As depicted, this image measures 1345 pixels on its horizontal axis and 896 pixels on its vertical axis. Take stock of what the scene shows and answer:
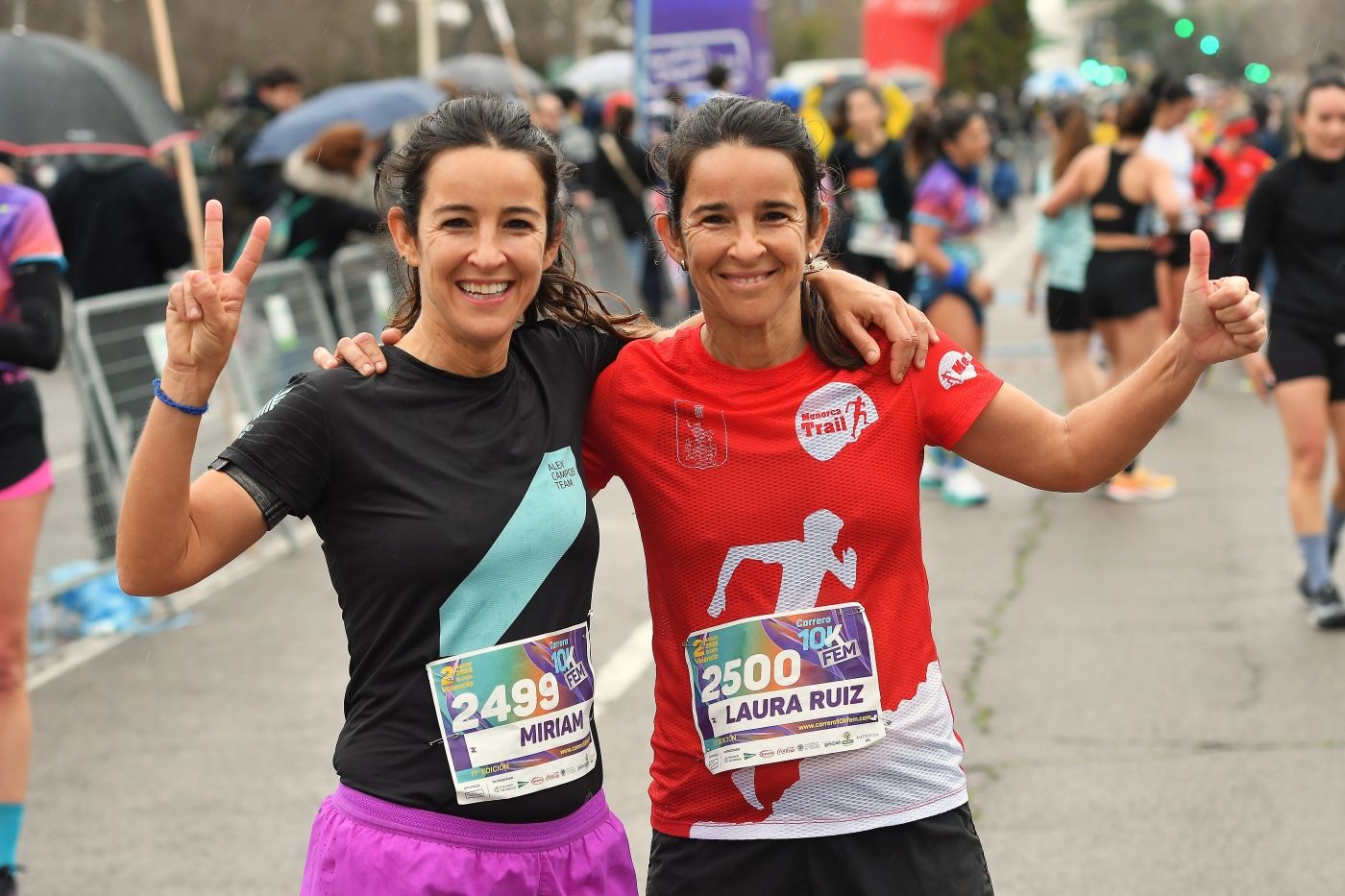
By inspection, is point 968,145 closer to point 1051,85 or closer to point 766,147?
point 766,147

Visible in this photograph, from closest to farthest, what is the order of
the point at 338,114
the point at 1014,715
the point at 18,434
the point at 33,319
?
the point at 33,319 < the point at 18,434 < the point at 1014,715 < the point at 338,114

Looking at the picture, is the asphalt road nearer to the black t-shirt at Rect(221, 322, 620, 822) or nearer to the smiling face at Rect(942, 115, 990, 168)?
the black t-shirt at Rect(221, 322, 620, 822)

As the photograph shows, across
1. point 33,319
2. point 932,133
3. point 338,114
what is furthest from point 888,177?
point 33,319

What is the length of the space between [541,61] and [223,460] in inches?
2295

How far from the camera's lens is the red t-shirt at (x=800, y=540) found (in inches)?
110

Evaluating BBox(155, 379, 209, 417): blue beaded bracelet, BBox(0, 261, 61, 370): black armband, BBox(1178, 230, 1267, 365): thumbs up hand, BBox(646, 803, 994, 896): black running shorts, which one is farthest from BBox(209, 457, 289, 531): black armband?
BBox(0, 261, 61, 370): black armband

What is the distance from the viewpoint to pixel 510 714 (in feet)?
8.86

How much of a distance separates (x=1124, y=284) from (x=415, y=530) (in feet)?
23.6

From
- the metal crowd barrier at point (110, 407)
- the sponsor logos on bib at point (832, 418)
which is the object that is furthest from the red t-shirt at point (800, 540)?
the metal crowd barrier at point (110, 407)

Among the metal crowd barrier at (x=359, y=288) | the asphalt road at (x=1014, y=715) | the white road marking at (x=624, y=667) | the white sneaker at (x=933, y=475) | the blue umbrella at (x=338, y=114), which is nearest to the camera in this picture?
the asphalt road at (x=1014, y=715)

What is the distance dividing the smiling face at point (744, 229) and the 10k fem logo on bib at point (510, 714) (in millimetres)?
584

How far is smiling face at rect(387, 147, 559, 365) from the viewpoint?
270 cm

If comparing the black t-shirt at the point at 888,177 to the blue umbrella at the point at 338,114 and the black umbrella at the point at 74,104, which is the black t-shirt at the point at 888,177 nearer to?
the blue umbrella at the point at 338,114

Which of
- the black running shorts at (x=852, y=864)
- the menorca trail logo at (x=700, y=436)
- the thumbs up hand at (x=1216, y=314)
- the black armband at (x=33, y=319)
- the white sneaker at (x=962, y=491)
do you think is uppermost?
the thumbs up hand at (x=1216, y=314)
